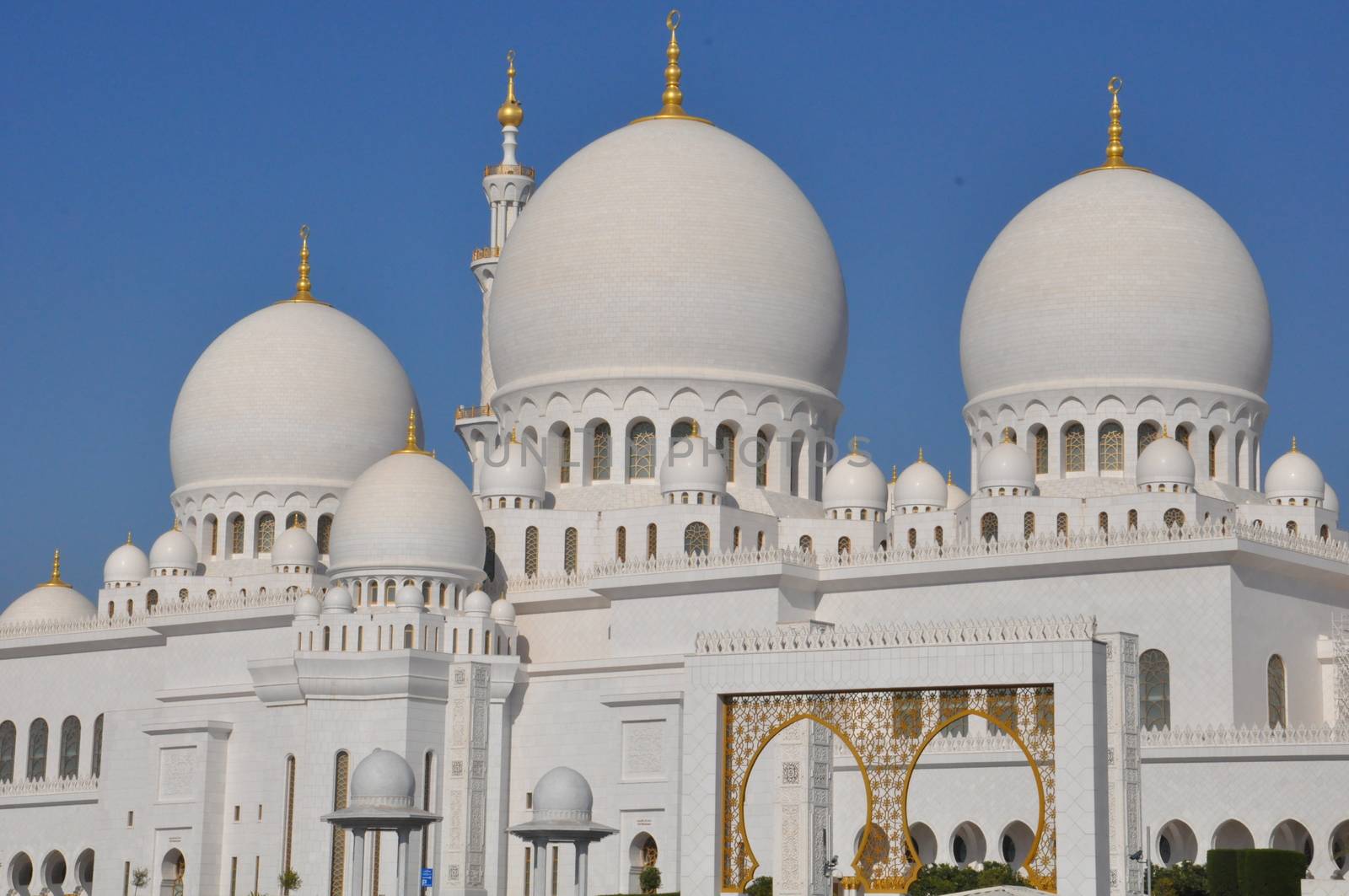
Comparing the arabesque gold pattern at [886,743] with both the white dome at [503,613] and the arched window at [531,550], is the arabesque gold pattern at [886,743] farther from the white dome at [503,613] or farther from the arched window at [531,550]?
the arched window at [531,550]

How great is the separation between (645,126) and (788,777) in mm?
19156

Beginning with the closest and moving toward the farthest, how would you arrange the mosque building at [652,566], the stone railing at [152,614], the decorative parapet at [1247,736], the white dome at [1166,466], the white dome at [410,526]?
the decorative parapet at [1247,736]
the mosque building at [652,566]
the white dome at [1166,466]
the white dome at [410,526]
the stone railing at [152,614]

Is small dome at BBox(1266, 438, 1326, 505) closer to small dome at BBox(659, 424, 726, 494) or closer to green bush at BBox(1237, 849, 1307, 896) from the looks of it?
small dome at BBox(659, 424, 726, 494)

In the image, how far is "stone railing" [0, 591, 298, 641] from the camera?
4591 cm

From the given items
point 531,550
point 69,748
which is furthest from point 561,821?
Result: point 69,748

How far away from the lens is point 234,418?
5138cm

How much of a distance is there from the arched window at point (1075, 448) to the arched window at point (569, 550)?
931 cm

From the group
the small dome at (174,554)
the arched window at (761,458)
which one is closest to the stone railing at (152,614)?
the small dome at (174,554)

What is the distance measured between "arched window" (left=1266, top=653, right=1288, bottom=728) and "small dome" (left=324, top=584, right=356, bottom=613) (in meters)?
15.9

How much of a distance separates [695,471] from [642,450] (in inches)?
123

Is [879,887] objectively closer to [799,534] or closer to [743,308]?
[799,534]

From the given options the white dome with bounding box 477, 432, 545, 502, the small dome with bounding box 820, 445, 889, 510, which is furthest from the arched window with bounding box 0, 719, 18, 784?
the small dome with bounding box 820, 445, 889, 510

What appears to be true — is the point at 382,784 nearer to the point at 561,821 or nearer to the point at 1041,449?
the point at 561,821

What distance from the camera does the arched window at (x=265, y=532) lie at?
50.9m
